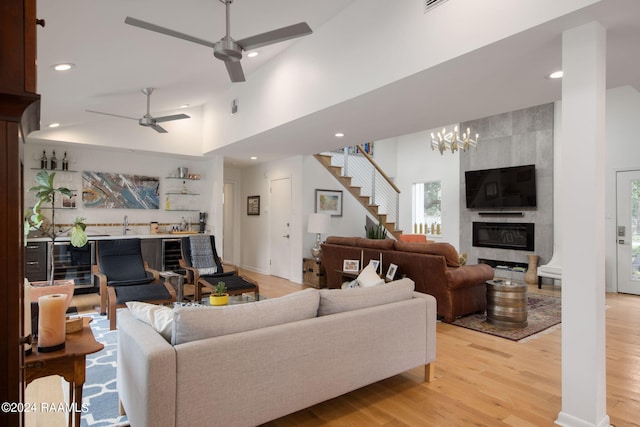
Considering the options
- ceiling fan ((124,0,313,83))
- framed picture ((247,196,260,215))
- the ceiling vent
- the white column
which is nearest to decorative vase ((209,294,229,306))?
ceiling fan ((124,0,313,83))

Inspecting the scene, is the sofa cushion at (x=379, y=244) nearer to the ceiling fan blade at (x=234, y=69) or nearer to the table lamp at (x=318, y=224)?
the table lamp at (x=318, y=224)

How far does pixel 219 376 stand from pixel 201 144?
586cm

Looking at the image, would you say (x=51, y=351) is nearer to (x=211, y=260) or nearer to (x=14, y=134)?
(x=14, y=134)

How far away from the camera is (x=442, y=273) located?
4.39 m

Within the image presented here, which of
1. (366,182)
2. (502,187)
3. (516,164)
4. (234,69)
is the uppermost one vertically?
(234,69)

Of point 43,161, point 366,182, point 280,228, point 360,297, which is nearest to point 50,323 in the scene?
point 360,297

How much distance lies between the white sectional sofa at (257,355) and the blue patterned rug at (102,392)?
25 cm

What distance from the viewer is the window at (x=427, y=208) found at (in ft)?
30.1

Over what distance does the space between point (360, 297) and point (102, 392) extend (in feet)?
6.52

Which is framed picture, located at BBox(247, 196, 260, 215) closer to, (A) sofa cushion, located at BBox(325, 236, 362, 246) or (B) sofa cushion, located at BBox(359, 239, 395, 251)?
(A) sofa cushion, located at BBox(325, 236, 362, 246)

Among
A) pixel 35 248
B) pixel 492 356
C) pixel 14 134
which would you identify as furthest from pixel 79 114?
pixel 492 356

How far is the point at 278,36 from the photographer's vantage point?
9.26 feet

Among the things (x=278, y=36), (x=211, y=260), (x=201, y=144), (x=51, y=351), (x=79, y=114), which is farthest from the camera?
(x=201, y=144)

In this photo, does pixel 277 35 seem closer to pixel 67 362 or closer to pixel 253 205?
pixel 67 362
